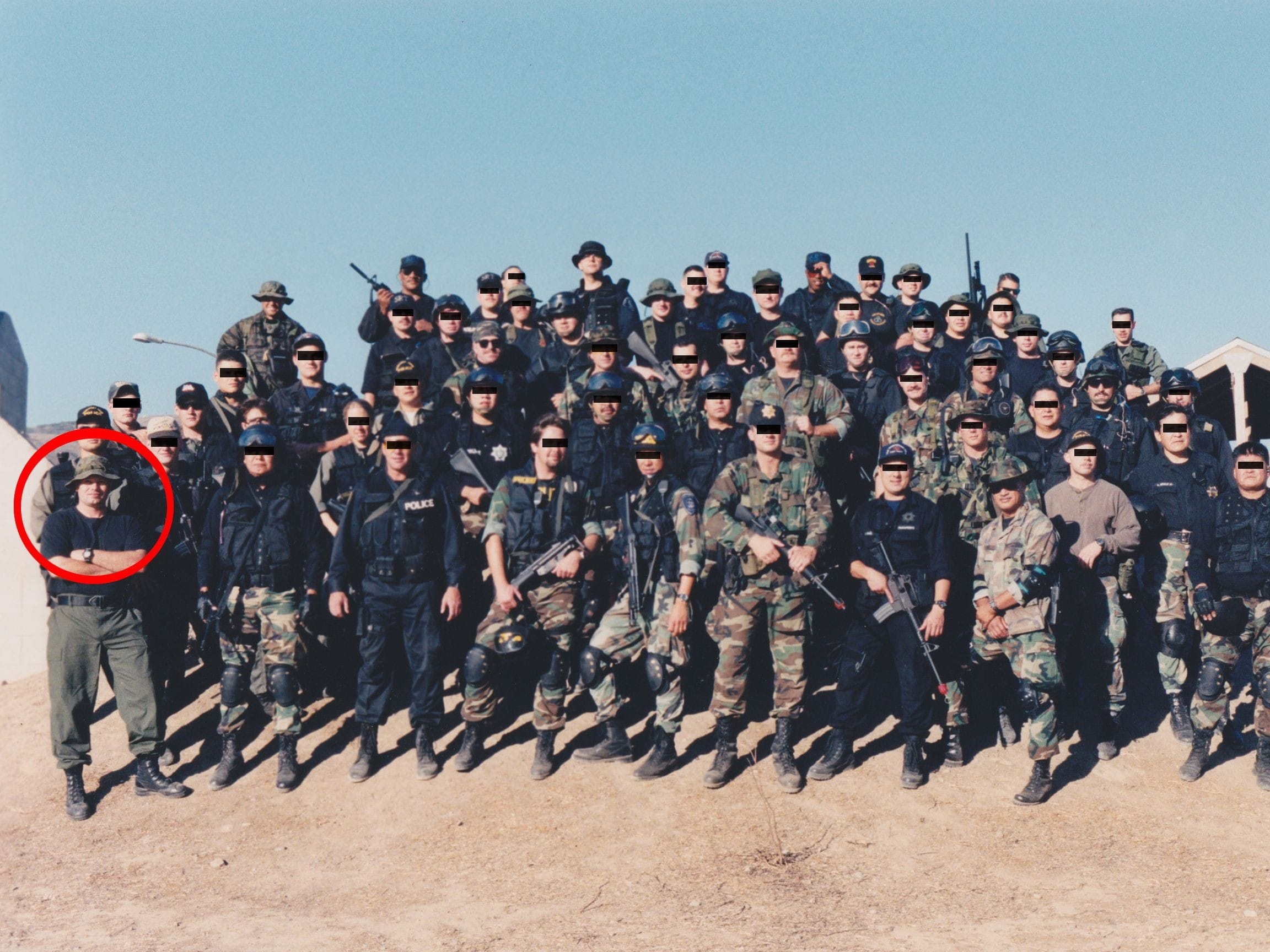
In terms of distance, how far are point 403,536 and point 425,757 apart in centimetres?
167

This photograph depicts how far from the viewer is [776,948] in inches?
241

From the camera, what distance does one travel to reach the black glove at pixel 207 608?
865 centimetres

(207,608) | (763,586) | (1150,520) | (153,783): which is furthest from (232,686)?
(1150,520)

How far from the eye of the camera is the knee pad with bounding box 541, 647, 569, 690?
27.5 ft

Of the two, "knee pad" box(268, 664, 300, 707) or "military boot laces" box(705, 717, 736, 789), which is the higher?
"knee pad" box(268, 664, 300, 707)

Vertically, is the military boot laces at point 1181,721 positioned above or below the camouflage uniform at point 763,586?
below

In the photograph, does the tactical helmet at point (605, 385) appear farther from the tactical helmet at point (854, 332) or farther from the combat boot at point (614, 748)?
the combat boot at point (614, 748)

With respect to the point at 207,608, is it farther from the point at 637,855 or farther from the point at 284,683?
the point at 637,855

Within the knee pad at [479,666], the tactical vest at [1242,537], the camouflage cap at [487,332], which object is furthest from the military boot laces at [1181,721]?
the camouflage cap at [487,332]

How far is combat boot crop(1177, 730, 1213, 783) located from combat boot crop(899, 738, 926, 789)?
73.2 inches

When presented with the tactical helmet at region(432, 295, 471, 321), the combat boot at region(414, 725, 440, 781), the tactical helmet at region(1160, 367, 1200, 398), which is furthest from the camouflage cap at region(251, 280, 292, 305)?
the tactical helmet at region(1160, 367, 1200, 398)

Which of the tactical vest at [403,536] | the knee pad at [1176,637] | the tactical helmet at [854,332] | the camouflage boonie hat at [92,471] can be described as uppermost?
the tactical helmet at [854,332]

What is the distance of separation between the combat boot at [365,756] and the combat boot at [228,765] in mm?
878

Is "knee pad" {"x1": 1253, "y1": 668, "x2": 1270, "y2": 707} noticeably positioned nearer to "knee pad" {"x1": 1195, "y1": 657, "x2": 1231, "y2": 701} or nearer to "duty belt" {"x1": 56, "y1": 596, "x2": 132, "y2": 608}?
"knee pad" {"x1": 1195, "y1": 657, "x2": 1231, "y2": 701}
